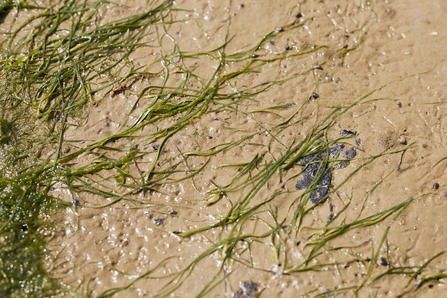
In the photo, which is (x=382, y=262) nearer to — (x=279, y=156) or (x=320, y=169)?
(x=320, y=169)

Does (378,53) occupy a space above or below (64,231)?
above

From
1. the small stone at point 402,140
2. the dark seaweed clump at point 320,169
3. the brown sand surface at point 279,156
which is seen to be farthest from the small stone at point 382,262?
the small stone at point 402,140

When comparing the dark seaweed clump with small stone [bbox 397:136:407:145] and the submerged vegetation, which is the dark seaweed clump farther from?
small stone [bbox 397:136:407:145]

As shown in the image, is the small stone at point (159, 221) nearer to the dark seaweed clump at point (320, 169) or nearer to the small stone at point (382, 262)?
the dark seaweed clump at point (320, 169)

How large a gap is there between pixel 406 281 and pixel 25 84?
149 inches

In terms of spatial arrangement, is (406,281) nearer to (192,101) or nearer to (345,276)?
(345,276)

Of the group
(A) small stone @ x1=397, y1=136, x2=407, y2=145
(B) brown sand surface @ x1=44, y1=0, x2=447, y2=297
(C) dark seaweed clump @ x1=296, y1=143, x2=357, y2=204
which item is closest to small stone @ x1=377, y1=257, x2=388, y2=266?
(B) brown sand surface @ x1=44, y1=0, x2=447, y2=297

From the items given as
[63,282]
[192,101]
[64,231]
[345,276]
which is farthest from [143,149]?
[345,276]

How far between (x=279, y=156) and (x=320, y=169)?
368 millimetres

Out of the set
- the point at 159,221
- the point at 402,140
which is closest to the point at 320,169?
the point at 402,140

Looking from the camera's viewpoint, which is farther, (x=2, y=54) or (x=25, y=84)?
(x=2, y=54)

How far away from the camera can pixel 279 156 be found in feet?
9.21

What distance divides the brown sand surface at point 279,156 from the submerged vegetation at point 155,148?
2 centimetres

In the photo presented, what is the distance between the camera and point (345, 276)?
237cm
